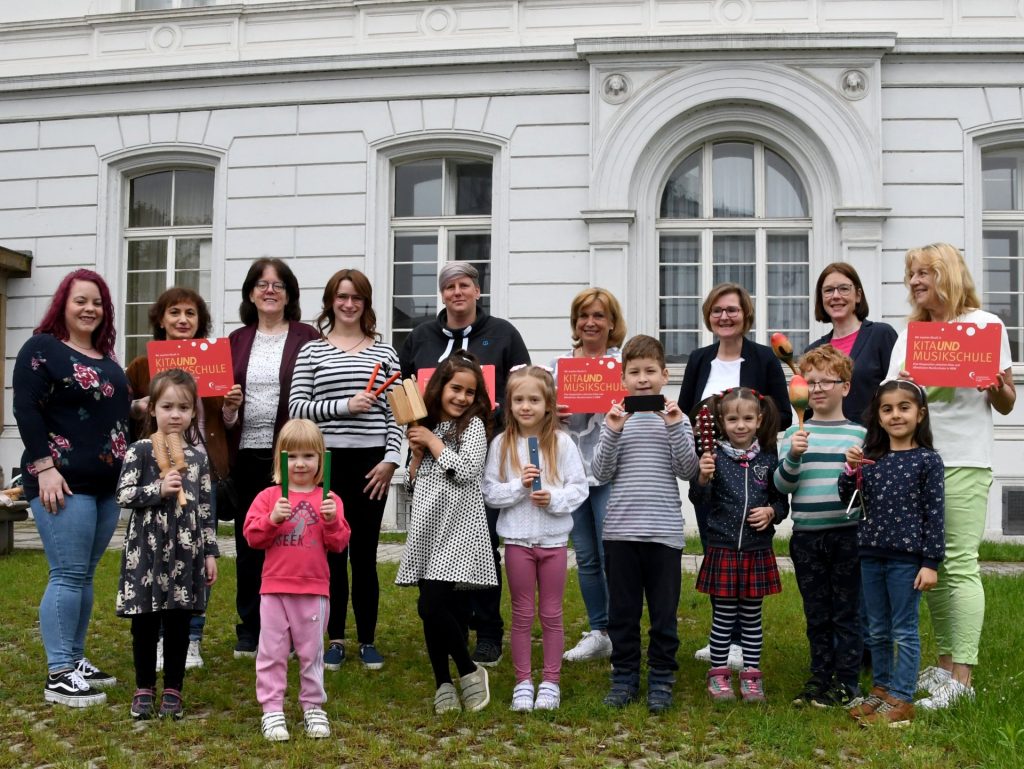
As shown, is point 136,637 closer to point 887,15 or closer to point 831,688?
point 831,688

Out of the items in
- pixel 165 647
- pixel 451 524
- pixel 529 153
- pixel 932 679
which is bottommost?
pixel 932 679

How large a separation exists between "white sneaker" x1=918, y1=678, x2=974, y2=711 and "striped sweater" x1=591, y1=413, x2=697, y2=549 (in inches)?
46.5

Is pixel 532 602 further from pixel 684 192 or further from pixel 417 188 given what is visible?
pixel 417 188

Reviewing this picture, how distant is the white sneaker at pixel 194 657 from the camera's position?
501 cm

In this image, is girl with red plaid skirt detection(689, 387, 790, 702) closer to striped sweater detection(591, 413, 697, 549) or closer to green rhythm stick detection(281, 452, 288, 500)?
striped sweater detection(591, 413, 697, 549)

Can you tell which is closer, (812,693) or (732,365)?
(812,693)

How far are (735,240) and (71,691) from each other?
8.41 m

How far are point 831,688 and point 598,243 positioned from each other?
6838 mm

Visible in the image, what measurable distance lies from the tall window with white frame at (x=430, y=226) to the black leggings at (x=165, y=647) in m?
7.13

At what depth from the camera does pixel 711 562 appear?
14.6ft

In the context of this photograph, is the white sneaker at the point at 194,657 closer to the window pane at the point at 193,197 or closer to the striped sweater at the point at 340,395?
the striped sweater at the point at 340,395

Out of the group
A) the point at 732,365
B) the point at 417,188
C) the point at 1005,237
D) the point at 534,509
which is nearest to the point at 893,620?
the point at 732,365

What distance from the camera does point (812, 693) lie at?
4.32m

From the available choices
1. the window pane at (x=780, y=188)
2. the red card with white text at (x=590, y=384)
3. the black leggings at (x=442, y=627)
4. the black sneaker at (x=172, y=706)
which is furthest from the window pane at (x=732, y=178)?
the black sneaker at (x=172, y=706)
